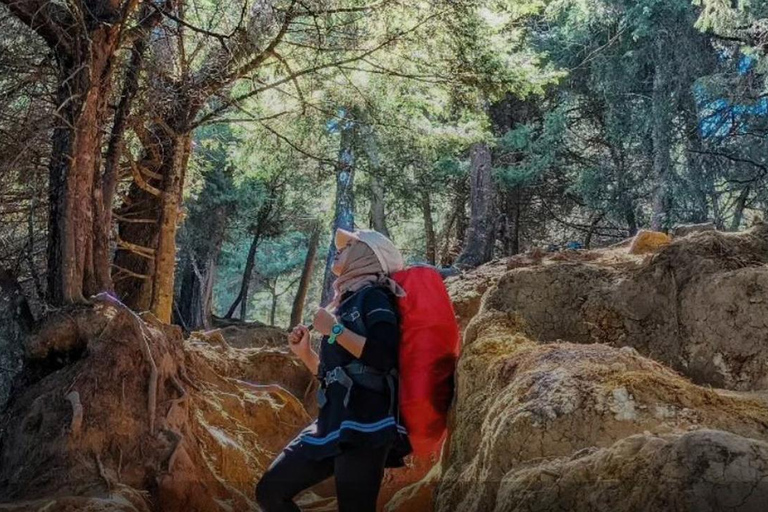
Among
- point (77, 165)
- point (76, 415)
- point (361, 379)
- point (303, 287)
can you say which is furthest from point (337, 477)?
point (303, 287)

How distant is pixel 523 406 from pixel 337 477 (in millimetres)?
1216

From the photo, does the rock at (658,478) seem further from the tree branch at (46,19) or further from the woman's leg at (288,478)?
the tree branch at (46,19)

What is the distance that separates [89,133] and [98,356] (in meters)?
2.09

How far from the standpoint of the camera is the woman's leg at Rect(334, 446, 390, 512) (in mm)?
3850

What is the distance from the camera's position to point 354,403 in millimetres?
3977

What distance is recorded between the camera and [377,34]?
8898 millimetres

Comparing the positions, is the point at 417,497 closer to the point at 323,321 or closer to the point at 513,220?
the point at 323,321

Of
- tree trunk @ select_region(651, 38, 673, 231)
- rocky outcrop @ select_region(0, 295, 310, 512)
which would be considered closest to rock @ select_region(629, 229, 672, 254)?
rocky outcrop @ select_region(0, 295, 310, 512)

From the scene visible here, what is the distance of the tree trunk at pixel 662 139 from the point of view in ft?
53.6

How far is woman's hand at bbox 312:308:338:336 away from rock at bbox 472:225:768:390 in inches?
61.7

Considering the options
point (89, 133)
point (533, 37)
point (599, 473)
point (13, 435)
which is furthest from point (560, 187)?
point (599, 473)

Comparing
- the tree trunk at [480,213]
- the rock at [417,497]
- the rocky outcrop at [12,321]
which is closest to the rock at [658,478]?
the rock at [417,497]

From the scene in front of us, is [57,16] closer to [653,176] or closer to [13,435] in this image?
[13,435]

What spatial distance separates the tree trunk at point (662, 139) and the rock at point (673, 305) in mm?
11027
